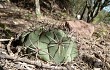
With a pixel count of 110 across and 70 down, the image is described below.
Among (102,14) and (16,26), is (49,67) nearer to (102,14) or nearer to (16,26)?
(16,26)

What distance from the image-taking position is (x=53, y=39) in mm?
4074

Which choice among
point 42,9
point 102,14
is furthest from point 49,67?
point 102,14

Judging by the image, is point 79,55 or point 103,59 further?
point 103,59

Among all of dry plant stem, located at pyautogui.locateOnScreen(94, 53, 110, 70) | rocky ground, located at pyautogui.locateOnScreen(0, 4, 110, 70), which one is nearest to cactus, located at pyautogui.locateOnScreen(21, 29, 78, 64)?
rocky ground, located at pyautogui.locateOnScreen(0, 4, 110, 70)

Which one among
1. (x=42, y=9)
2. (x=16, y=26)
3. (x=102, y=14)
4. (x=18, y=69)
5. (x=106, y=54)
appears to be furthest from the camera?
(x=102, y=14)

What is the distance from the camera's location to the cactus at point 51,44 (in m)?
4.07

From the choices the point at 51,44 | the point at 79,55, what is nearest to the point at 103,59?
the point at 79,55

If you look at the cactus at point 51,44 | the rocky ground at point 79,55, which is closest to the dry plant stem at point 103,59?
the rocky ground at point 79,55

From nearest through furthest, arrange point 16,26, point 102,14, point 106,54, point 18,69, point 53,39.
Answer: point 18,69 < point 53,39 < point 106,54 < point 16,26 < point 102,14

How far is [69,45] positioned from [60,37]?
0.62 feet

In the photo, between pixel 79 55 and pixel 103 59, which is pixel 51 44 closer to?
pixel 79 55

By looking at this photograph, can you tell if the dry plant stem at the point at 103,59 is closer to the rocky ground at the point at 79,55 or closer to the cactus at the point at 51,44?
the rocky ground at the point at 79,55

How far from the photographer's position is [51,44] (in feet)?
13.3

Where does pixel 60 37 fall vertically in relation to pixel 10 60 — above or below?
above
